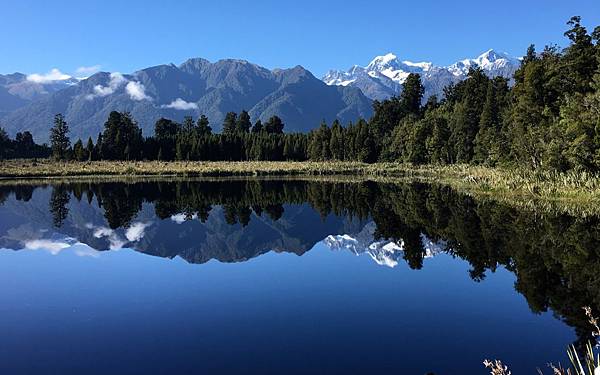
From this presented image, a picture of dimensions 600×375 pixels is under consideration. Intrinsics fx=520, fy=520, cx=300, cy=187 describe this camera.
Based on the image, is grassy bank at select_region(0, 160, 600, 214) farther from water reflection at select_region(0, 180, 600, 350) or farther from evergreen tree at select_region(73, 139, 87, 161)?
evergreen tree at select_region(73, 139, 87, 161)

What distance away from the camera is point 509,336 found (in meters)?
11.6

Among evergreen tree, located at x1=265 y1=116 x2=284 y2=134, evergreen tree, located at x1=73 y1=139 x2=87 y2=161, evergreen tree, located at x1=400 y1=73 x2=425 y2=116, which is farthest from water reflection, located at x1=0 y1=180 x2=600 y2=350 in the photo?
evergreen tree, located at x1=265 y1=116 x2=284 y2=134

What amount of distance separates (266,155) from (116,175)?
53374 millimetres

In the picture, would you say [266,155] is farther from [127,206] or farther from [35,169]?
[127,206]

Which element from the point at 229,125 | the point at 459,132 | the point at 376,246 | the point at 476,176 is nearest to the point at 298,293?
the point at 376,246

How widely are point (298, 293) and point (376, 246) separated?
810 centimetres

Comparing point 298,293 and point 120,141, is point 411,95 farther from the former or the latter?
point 298,293

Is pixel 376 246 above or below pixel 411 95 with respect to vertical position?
below

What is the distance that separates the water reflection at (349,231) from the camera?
17625 millimetres

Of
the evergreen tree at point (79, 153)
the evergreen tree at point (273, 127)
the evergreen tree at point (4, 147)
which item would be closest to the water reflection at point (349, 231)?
the evergreen tree at point (79, 153)

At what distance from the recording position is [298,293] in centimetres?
1574

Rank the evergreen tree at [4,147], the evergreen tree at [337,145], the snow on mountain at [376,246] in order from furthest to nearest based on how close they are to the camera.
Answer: the evergreen tree at [4,147]
the evergreen tree at [337,145]
the snow on mountain at [376,246]

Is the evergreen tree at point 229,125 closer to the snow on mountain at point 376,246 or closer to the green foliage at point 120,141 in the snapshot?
Result: the green foliage at point 120,141

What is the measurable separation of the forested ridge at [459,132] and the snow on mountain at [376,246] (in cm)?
2123
